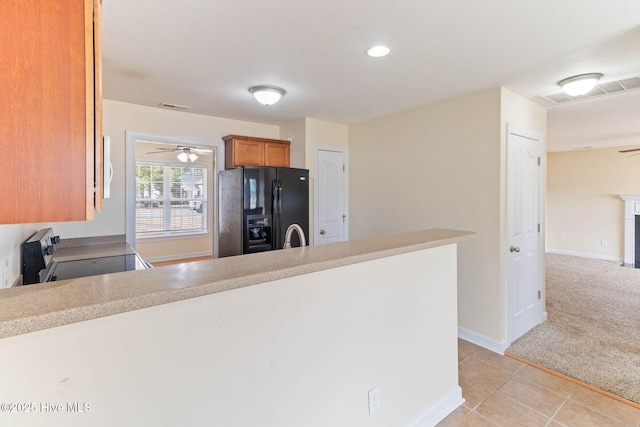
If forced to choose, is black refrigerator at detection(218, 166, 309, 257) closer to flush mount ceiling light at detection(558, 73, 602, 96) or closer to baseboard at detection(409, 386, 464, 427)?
baseboard at detection(409, 386, 464, 427)

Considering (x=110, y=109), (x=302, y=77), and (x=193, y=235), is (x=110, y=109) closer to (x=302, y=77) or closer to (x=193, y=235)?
(x=302, y=77)

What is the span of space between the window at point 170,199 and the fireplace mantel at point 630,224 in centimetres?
879

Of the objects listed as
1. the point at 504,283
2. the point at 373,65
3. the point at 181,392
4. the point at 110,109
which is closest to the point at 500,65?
the point at 373,65

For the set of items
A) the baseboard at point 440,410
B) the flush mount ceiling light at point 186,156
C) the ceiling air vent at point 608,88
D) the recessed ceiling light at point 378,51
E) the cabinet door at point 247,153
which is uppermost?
the ceiling air vent at point 608,88

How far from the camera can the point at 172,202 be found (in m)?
6.95

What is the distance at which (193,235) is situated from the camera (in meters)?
7.13

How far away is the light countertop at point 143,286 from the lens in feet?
2.48

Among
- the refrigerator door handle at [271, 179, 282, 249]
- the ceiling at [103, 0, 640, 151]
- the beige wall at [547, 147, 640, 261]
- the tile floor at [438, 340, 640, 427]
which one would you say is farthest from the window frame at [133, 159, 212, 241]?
the beige wall at [547, 147, 640, 261]

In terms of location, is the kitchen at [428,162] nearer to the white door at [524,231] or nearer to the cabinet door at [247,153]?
the white door at [524,231]

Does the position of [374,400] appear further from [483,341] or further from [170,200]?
[170,200]

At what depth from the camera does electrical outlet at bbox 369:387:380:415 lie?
1654mm

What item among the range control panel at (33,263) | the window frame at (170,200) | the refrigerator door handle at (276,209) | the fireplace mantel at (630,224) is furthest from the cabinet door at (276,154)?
the fireplace mantel at (630,224)

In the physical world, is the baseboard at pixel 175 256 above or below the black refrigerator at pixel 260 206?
below

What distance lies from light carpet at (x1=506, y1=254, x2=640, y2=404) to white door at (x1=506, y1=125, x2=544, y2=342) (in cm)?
23
